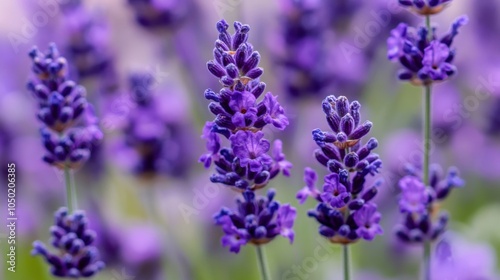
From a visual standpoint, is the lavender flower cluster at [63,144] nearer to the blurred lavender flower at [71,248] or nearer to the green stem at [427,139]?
the blurred lavender flower at [71,248]

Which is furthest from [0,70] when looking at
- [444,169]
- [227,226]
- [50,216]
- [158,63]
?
[227,226]

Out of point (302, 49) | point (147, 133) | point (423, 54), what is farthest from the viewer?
point (302, 49)

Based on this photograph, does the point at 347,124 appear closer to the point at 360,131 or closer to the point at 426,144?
the point at 360,131

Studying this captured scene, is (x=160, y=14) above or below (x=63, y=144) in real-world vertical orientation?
above

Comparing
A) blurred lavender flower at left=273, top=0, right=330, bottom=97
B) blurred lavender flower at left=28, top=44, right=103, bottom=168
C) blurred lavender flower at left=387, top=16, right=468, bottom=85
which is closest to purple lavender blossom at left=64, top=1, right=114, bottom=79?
blurred lavender flower at left=273, top=0, right=330, bottom=97

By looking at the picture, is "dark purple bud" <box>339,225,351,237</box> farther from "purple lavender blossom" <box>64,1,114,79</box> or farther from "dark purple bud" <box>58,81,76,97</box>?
"purple lavender blossom" <box>64,1,114,79</box>

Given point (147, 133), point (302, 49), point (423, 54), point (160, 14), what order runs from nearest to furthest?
point (423, 54) → point (147, 133) → point (302, 49) → point (160, 14)

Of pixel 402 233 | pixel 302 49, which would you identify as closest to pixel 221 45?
pixel 402 233
